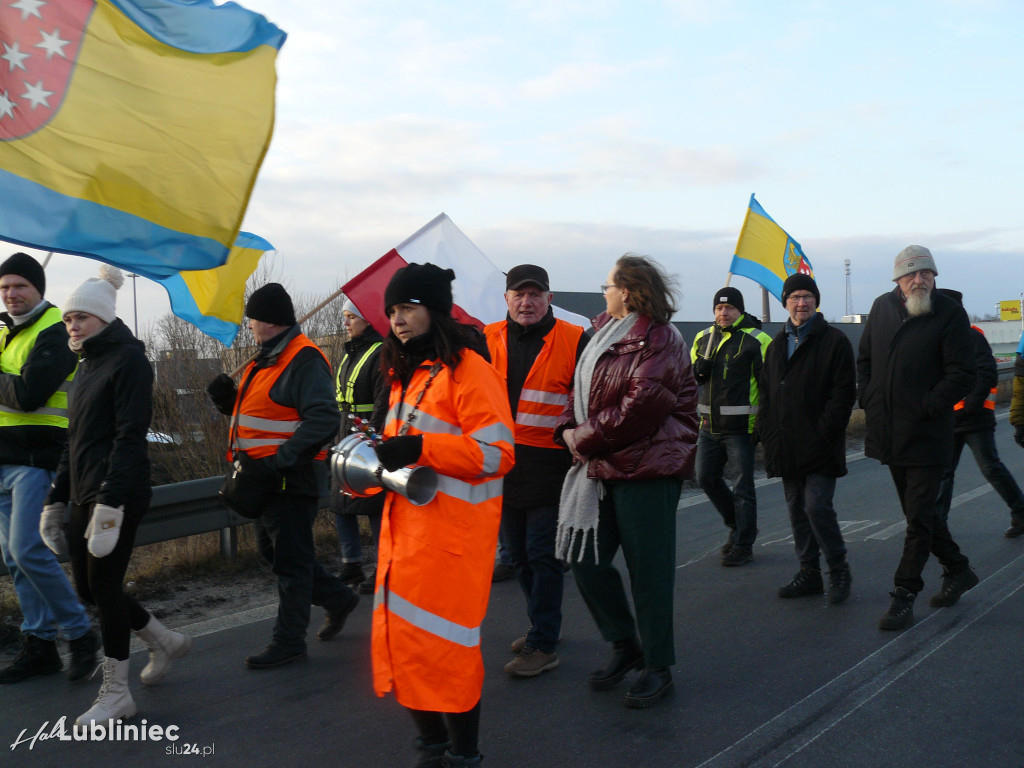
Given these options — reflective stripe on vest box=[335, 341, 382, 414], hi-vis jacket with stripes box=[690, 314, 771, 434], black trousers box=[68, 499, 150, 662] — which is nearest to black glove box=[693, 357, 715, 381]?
hi-vis jacket with stripes box=[690, 314, 771, 434]

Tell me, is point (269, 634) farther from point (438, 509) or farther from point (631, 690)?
point (438, 509)

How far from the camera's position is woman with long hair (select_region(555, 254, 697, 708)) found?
4.20 meters

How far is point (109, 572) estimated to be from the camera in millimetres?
4203

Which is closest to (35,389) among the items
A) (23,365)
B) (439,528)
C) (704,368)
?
(23,365)

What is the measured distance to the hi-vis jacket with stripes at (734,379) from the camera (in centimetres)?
721

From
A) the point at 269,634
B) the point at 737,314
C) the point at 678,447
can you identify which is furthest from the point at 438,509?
the point at 737,314

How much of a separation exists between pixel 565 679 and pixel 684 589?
6.36 feet

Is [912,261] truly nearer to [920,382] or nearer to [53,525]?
[920,382]

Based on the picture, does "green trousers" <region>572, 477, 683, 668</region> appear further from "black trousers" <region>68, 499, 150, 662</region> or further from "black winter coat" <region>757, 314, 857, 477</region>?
"black trousers" <region>68, 499, 150, 662</region>

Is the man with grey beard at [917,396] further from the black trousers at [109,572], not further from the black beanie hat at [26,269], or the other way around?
the black beanie hat at [26,269]

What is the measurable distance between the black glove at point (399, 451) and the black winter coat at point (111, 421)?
1619 mm

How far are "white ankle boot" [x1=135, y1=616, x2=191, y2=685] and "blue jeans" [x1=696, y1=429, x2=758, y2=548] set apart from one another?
4.13 meters

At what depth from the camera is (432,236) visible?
713 centimetres

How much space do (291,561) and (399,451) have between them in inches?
86.4
